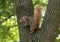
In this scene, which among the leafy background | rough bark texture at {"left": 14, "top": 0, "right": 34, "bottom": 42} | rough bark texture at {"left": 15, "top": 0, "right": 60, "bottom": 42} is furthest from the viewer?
the leafy background

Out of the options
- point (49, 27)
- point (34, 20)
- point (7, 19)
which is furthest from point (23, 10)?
point (7, 19)

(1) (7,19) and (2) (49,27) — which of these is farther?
(1) (7,19)

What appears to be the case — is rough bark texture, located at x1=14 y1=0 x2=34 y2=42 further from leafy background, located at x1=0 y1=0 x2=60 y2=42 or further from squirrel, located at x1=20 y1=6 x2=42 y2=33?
leafy background, located at x1=0 y1=0 x2=60 y2=42

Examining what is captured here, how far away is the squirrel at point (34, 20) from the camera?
363cm

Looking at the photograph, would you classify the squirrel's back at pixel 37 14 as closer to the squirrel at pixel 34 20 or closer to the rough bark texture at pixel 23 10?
the squirrel at pixel 34 20

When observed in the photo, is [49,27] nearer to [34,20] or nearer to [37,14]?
[37,14]

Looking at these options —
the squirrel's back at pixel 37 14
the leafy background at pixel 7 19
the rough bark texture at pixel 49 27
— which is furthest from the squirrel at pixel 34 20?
the leafy background at pixel 7 19

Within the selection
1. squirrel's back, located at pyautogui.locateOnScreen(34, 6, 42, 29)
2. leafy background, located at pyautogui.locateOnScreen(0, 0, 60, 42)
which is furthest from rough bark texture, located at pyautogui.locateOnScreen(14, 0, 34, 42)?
leafy background, located at pyautogui.locateOnScreen(0, 0, 60, 42)

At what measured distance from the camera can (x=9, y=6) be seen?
6.37m

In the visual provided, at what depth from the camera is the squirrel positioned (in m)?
3.63

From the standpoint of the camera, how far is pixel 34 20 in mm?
3869

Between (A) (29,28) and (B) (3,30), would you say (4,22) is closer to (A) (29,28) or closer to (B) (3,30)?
(B) (3,30)

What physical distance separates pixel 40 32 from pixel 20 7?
654 mm

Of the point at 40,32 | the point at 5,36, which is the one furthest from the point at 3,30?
the point at 40,32
